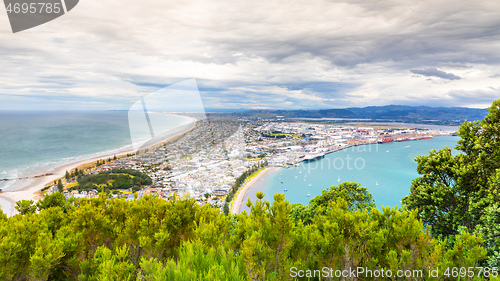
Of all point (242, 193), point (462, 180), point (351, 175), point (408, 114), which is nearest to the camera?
point (462, 180)

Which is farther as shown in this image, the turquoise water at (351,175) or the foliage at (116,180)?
the turquoise water at (351,175)

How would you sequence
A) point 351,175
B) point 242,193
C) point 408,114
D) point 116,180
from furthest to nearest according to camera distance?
1. point 408,114
2. point 351,175
3. point 242,193
4. point 116,180

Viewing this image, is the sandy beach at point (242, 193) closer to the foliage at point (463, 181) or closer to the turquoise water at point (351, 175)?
the turquoise water at point (351, 175)

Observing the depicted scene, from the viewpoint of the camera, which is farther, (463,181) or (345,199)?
(345,199)

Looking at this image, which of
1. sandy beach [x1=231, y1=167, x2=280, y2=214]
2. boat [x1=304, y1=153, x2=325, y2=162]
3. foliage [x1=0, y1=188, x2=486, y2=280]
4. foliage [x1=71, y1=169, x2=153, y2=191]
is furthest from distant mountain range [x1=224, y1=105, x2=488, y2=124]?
foliage [x1=0, y1=188, x2=486, y2=280]

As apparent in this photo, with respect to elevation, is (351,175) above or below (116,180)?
below

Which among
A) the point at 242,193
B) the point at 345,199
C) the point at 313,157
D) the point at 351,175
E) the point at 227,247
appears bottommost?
the point at 351,175

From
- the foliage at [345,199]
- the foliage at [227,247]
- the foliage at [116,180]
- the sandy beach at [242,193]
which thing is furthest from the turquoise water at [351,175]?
the foliage at [227,247]

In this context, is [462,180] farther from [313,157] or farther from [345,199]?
[313,157]

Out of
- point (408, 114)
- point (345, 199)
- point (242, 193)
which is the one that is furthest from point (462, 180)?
point (408, 114)

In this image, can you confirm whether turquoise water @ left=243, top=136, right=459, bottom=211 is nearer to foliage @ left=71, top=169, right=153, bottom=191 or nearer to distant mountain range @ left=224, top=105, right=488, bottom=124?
foliage @ left=71, top=169, right=153, bottom=191
